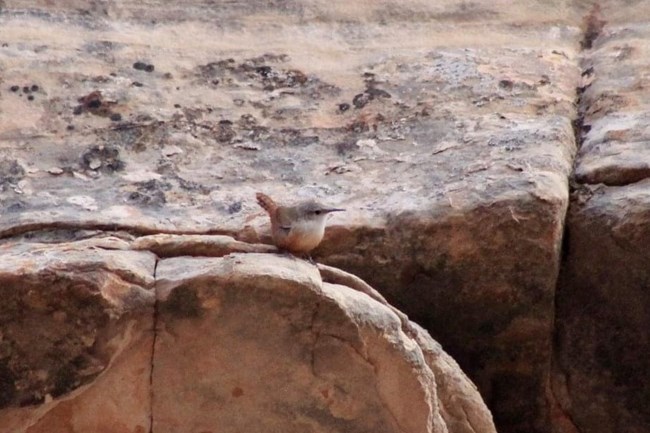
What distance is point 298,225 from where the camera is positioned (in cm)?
193

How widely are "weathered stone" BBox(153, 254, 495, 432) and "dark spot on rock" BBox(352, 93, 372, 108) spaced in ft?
2.38

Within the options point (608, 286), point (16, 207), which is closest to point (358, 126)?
point (608, 286)

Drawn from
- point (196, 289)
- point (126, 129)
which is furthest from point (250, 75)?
point (196, 289)

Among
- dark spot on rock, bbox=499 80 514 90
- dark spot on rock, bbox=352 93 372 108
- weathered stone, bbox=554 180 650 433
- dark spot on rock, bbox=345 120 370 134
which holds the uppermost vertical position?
dark spot on rock, bbox=499 80 514 90

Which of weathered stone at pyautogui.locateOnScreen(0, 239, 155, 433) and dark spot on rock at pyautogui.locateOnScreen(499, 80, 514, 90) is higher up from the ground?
dark spot on rock at pyautogui.locateOnScreen(499, 80, 514, 90)

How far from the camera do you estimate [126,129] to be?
2.38m

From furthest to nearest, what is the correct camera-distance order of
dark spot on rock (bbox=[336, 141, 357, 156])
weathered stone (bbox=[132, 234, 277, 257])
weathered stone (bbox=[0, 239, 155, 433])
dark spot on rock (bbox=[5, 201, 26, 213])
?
dark spot on rock (bbox=[336, 141, 357, 156]) < dark spot on rock (bbox=[5, 201, 26, 213]) < weathered stone (bbox=[132, 234, 277, 257]) < weathered stone (bbox=[0, 239, 155, 433])

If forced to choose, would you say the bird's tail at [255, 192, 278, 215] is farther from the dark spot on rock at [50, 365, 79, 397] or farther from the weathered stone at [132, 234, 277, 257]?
the dark spot on rock at [50, 365, 79, 397]

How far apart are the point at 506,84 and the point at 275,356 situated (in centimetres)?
99

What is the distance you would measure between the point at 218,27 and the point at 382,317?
1163mm

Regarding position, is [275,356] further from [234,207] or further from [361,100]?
[361,100]

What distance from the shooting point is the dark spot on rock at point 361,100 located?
2.51 meters

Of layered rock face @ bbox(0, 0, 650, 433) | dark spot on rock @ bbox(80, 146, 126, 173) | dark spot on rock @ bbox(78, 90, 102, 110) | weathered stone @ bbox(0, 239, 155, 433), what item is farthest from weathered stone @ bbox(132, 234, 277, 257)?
dark spot on rock @ bbox(78, 90, 102, 110)

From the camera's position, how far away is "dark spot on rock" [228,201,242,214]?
2.13m
